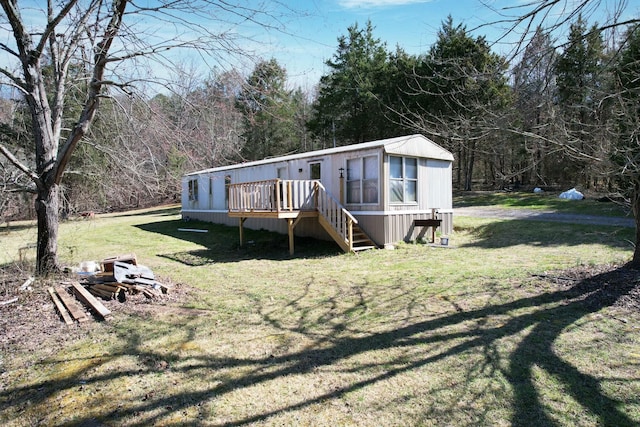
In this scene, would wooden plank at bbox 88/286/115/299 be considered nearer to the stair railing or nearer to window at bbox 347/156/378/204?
the stair railing

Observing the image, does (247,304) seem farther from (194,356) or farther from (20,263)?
(20,263)

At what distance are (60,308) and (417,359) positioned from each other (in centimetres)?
431

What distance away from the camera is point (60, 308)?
4.96m

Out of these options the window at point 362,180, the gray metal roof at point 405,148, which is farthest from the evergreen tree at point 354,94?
the window at point 362,180

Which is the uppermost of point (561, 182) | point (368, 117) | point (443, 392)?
point (368, 117)

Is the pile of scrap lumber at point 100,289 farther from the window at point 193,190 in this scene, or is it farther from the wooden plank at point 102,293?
the window at point 193,190

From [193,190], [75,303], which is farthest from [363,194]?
[193,190]

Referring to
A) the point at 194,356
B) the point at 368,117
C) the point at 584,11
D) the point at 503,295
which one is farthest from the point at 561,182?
the point at 194,356

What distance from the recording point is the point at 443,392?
3.15 metres

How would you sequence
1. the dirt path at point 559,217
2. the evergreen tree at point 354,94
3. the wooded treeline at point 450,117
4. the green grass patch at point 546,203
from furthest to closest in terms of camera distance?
the evergreen tree at point 354,94
the green grass patch at point 546,203
the dirt path at point 559,217
the wooded treeline at point 450,117

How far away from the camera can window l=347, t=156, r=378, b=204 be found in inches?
422

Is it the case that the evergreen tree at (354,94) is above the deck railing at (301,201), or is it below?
above

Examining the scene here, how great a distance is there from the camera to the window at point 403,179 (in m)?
10.8

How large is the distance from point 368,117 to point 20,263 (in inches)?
823
